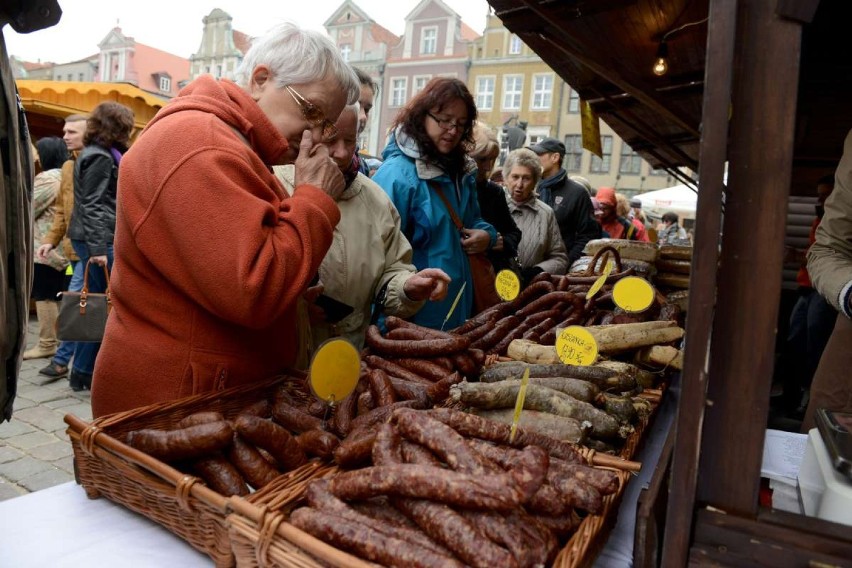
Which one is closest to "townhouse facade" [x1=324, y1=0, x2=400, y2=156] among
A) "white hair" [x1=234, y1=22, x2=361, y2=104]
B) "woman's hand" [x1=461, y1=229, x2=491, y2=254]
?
"woman's hand" [x1=461, y1=229, x2=491, y2=254]

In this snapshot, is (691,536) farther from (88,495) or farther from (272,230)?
(88,495)

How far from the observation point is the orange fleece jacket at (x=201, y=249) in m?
1.73

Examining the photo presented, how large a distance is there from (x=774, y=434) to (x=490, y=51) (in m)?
43.7

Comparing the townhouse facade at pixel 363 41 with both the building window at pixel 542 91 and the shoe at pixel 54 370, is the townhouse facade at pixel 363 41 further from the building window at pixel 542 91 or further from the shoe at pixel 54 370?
the shoe at pixel 54 370

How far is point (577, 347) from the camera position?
99.7 inches

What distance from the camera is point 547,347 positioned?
2.92 m

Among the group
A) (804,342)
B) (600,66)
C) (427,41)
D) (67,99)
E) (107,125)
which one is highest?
(427,41)

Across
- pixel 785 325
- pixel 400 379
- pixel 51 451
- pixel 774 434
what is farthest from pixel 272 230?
pixel 785 325

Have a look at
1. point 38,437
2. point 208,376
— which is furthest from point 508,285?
point 38,437

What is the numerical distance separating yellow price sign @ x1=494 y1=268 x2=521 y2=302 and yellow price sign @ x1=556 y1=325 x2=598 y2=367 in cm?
119

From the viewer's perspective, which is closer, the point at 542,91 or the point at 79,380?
the point at 79,380

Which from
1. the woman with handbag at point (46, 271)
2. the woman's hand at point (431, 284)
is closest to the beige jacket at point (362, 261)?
the woman's hand at point (431, 284)

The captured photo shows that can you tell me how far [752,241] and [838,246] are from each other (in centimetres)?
220

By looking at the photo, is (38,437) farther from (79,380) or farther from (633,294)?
(633,294)
